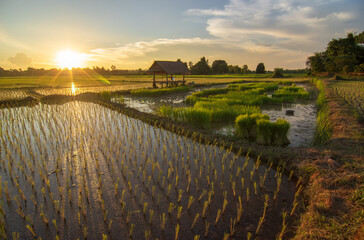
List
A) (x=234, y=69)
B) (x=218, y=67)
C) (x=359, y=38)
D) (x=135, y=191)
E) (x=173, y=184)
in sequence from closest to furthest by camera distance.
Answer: (x=135, y=191) → (x=173, y=184) → (x=359, y=38) → (x=218, y=67) → (x=234, y=69)

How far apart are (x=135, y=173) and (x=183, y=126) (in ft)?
9.65

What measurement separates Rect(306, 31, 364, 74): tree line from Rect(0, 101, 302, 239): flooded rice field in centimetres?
3168

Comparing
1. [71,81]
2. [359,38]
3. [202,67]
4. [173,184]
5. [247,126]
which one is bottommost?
[173,184]

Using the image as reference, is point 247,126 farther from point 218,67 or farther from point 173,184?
point 218,67

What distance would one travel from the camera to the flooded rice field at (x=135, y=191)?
2383 millimetres

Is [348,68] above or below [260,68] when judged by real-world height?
below

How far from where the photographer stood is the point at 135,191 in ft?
9.62

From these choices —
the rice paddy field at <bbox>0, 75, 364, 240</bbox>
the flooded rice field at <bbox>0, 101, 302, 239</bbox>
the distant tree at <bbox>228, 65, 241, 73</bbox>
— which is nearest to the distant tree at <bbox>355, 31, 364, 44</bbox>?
the distant tree at <bbox>228, 65, 241, 73</bbox>

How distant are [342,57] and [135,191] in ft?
112

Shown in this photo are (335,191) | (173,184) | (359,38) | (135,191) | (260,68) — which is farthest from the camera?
(260,68)

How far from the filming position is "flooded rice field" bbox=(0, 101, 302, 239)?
7.82 feet

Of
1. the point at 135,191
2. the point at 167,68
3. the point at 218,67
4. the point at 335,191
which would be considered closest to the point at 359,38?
the point at 218,67

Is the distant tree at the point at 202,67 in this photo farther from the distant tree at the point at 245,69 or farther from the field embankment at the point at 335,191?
the field embankment at the point at 335,191

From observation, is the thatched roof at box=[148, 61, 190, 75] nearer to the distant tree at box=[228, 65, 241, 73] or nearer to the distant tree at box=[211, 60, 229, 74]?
the distant tree at box=[211, 60, 229, 74]
